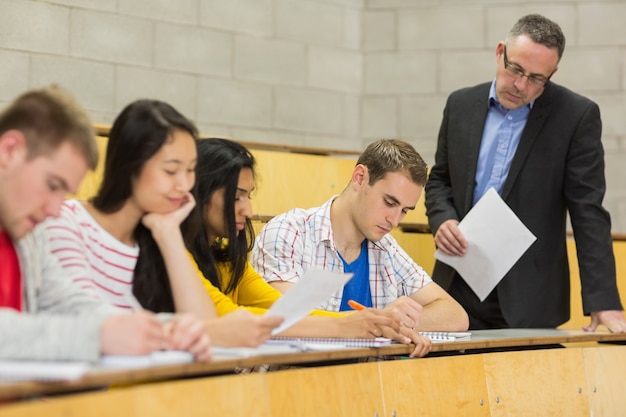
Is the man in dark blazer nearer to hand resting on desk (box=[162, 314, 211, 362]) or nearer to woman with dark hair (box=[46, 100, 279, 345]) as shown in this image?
woman with dark hair (box=[46, 100, 279, 345])

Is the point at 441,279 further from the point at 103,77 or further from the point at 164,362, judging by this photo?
the point at 103,77

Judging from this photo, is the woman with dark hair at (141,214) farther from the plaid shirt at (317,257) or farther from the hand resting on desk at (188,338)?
the plaid shirt at (317,257)

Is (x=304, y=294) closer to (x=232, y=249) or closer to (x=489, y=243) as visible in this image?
(x=232, y=249)

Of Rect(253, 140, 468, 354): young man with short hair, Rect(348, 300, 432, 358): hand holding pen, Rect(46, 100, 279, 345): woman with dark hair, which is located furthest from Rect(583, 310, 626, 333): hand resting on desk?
Rect(46, 100, 279, 345): woman with dark hair

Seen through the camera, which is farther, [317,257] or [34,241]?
[317,257]

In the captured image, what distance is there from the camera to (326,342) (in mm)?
1855

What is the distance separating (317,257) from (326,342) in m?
0.66

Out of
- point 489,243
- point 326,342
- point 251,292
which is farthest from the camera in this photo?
Result: point 489,243

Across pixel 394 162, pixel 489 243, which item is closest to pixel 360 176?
pixel 394 162

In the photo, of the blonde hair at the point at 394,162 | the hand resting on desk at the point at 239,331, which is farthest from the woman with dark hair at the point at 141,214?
the blonde hair at the point at 394,162

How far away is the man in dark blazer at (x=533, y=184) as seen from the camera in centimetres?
275

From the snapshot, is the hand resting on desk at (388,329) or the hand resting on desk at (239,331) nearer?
the hand resting on desk at (239,331)

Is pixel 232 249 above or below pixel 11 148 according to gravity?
below

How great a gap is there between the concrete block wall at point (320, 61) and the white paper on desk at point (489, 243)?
6.55 ft
